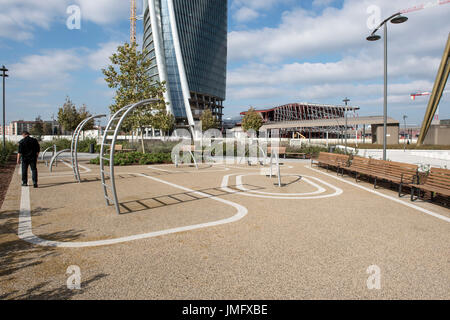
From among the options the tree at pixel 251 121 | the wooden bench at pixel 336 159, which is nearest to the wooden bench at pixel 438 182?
the wooden bench at pixel 336 159

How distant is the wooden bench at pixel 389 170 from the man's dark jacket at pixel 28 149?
34.5ft

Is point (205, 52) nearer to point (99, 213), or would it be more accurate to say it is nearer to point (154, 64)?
point (154, 64)

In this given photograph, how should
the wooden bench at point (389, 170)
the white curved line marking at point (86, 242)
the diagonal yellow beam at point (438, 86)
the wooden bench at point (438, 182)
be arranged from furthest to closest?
1. the diagonal yellow beam at point (438, 86)
2. the wooden bench at point (389, 170)
3. the wooden bench at point (438, 182)
4. the white curved line marking at point (86, 242)

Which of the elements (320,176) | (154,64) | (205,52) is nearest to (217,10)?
(205,52)

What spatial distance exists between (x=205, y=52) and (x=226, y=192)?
3317 inches

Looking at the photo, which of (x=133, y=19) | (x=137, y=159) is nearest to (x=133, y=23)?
(x=133, y=19)

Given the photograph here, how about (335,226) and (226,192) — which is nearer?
(335,226)

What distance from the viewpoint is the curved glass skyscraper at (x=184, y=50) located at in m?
76.2

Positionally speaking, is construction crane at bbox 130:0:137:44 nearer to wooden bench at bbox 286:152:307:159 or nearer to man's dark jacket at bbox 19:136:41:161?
wooden bench at bbox 286:152:307:159

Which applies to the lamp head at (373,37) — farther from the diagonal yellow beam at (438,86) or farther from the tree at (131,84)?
the diagonal yellow beam at (438,86)

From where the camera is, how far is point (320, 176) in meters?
11.5

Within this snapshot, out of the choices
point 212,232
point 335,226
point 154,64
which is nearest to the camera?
point 212,232

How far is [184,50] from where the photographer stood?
78062 mm

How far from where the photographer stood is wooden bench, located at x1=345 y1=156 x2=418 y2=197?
7.61 metres
